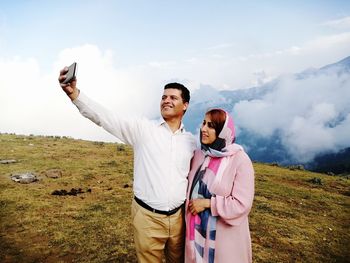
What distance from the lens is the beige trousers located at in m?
3.59

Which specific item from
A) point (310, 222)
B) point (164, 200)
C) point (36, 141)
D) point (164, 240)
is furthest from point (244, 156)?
point (36, 141)

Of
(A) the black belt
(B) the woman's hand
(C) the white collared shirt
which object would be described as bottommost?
(A) the black belt

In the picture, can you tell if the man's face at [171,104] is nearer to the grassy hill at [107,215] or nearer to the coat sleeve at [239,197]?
the coat sleeve at [239,197]

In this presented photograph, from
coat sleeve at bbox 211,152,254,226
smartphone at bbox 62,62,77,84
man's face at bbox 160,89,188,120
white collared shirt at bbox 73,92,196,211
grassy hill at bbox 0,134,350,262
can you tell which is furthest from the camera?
grassy hill at bbox 0,134,350,262

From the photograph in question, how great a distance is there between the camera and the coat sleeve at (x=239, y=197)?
10.6 feet

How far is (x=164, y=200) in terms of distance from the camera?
11.6 ft

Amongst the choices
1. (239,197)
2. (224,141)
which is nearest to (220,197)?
(239,197)

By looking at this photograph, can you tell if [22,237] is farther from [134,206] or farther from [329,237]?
[329,237]

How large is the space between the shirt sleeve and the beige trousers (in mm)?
783

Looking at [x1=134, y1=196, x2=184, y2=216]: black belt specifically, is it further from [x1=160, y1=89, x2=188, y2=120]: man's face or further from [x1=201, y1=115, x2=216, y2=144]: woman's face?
[x1=160, y1=89, x2=188, y2=120]: man's face

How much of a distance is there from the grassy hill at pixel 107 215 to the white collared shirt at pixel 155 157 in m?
3.30

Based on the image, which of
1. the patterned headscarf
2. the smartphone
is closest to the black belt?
the patterned headscarf

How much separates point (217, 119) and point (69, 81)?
1459 mm

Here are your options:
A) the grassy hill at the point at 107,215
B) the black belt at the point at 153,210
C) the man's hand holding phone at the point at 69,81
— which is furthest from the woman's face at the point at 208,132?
the grassy hill at the point at 107,215
